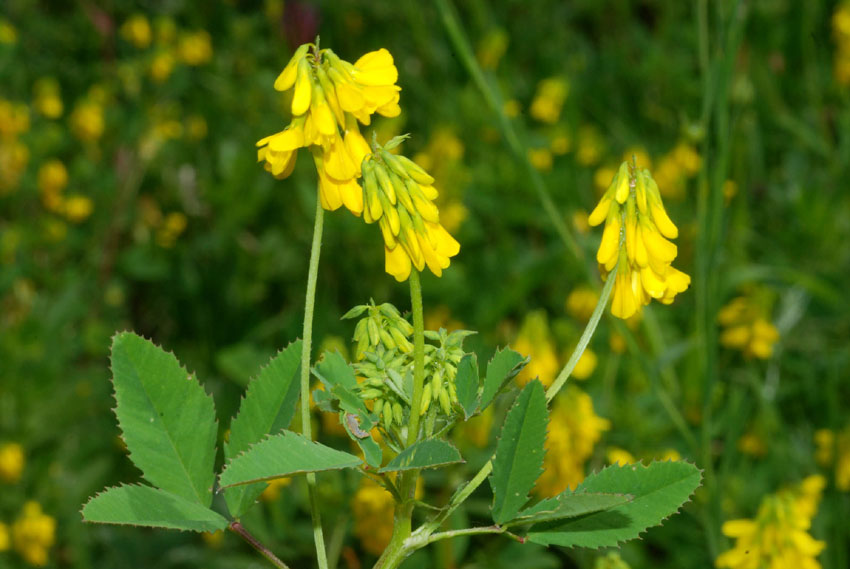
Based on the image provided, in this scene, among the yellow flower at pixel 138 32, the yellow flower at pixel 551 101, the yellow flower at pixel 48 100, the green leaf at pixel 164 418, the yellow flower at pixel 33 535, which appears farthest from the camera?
the yellow flower at pixel 138 32

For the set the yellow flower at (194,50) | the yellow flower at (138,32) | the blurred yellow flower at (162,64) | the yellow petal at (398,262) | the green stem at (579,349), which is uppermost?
the yellow flower at (138,32)

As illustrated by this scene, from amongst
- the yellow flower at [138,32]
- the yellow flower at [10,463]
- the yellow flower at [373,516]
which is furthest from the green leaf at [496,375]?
the yellow flower at [138,32]

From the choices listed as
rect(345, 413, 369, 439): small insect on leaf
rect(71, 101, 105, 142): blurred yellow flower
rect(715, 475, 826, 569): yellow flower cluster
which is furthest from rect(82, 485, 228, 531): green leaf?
rect(71, 101, 105, 142): blurred yellow flower

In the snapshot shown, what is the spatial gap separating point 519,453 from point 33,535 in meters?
2.26

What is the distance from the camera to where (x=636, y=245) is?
103 cm

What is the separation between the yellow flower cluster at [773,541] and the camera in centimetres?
186

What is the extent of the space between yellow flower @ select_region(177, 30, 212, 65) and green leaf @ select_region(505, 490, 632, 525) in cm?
429

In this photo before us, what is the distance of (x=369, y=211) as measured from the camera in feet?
2.98

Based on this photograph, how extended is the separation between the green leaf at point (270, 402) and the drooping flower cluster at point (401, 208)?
0.25m

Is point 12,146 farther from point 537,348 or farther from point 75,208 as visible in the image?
point 537,348

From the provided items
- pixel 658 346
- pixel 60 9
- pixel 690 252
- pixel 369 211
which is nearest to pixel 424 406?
pixel 369 211

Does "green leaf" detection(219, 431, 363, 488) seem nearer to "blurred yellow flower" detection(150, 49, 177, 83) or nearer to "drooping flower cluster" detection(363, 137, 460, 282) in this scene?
"drooping flower cluster" detection(363, 137, 460, 282)

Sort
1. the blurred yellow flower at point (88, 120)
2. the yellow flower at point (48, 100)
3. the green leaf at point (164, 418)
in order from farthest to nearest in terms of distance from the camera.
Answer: the yellow flower at point (48, 100) < the blurred yellow flower at point (88, 120) < the green leaf at point (164, 418)

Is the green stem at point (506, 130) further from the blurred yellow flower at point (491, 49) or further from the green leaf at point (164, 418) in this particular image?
the blurred yellow flower at point (491, 49)
